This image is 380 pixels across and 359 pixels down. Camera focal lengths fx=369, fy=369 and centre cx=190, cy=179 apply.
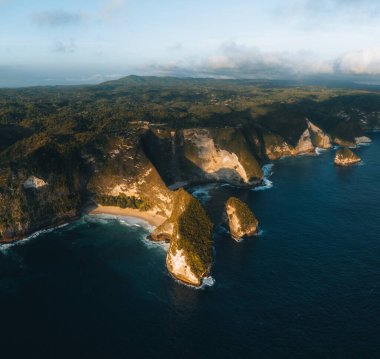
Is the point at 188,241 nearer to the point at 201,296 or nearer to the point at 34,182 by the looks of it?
the point at 201,296

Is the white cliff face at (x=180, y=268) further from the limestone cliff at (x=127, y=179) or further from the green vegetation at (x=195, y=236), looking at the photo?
the limestone cliff at (x=127, y=179)

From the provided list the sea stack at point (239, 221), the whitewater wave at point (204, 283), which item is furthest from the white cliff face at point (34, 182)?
the sea stack at point (239, 221)

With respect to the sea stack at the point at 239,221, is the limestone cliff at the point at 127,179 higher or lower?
higher

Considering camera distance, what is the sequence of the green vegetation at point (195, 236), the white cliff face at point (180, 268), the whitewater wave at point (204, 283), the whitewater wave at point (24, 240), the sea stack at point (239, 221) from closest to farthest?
the whitewater wave at point (204, 283) → the white cliff face at point (180, 268) → the green vegetation at point (195, 236) → the whitewater wave at point (24, 240) → the sea stack at point (239, 221)

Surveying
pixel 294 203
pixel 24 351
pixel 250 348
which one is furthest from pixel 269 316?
pixel 294 203

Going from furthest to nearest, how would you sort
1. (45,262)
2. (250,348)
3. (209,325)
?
1. (45,262)
2. (209,325)
3. (250,348)

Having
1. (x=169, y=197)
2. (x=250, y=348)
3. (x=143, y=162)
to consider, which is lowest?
(x=250, y=348)

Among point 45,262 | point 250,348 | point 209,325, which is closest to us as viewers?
point 250,348

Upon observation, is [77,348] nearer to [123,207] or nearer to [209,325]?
[209,325]
